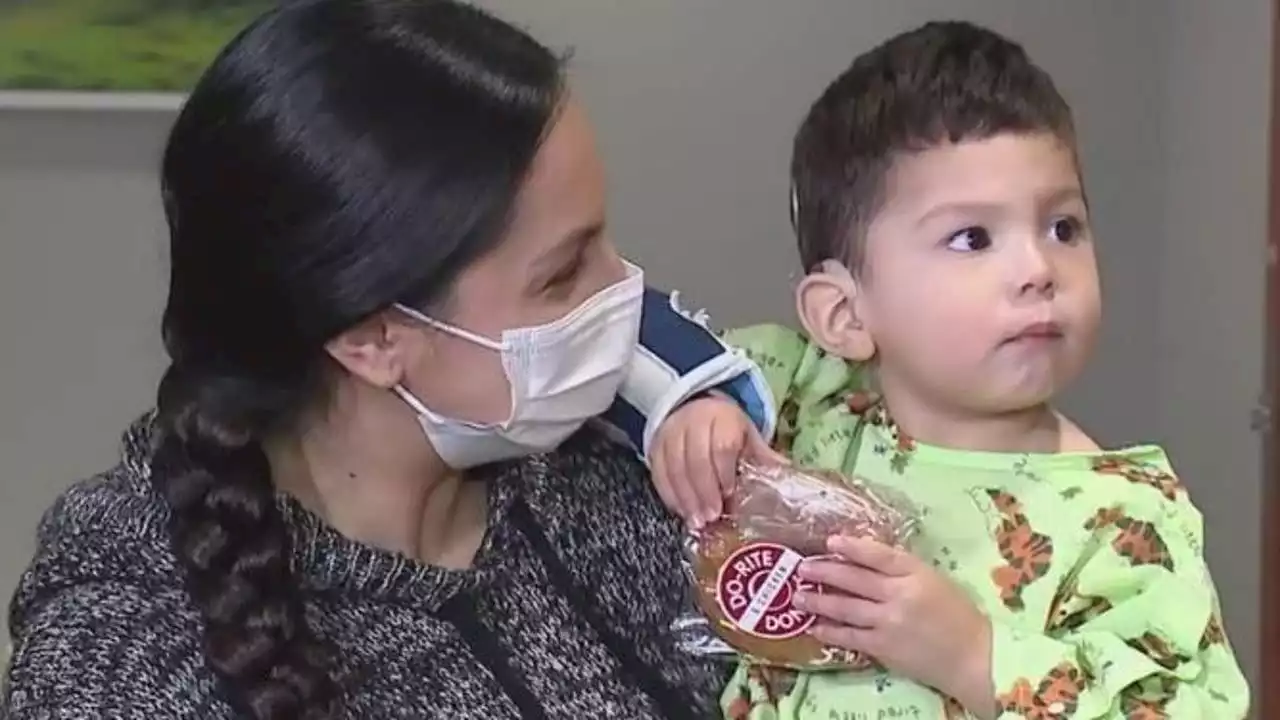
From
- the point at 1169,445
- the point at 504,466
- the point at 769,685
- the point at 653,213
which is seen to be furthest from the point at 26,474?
the point at 1169,445

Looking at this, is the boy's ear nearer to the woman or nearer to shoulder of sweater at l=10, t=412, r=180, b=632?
the woman

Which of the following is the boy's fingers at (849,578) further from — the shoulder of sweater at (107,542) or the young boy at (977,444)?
the shoulder of sweater at (107,542)

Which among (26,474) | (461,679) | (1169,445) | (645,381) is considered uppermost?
(645,381)

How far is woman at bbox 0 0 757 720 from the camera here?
1182 mm

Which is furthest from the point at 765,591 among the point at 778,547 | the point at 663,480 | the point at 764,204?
the point at 764,204

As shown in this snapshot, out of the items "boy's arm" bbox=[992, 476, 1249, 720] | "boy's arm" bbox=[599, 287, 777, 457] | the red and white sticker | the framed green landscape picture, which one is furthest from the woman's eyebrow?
the framed green landscape picture

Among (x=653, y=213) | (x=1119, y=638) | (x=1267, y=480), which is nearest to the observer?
(x=1119, y=638)

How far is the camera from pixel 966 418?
1286 millimetres

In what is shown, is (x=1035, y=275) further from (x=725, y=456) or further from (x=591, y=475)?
(x=591, y=475)

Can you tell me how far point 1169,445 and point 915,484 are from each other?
1476 millimetres

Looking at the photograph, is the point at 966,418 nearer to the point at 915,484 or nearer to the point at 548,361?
the point at 915,484

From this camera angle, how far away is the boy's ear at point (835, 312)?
132 centimetres

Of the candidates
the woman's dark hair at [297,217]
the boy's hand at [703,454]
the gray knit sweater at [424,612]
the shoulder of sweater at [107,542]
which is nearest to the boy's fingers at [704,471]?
the boy's hand at [703,454]

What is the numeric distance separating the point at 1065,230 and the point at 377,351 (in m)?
0.49
